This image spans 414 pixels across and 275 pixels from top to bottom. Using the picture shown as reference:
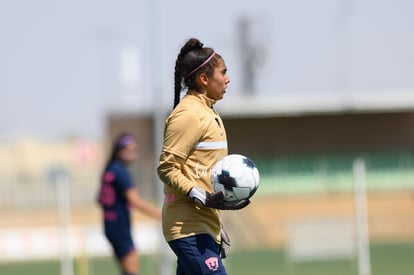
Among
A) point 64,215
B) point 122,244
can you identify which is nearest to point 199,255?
point 122,244

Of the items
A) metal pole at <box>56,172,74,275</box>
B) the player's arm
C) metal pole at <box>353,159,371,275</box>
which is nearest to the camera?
the player's arm

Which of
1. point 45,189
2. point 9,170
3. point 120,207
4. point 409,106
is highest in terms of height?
point 120,207

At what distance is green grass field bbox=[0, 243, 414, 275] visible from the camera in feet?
65.0

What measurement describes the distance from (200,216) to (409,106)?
37.8 m

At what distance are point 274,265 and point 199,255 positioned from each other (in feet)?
50.4

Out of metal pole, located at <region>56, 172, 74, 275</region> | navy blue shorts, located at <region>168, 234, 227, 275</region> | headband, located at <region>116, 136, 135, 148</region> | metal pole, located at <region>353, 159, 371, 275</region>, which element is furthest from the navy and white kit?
metal pole, located at <region>353, 159, 371, 275</region>

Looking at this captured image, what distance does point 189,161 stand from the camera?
22.8 ft

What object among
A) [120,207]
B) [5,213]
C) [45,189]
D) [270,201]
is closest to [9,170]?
[45,189]

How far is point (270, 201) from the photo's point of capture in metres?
32.3

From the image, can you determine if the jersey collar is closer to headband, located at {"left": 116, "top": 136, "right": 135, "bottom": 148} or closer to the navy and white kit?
headband, located at {"left": 116, "top": 136, "right": 135, "bottom": 148}

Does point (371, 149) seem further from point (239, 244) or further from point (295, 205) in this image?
point (239, 244)

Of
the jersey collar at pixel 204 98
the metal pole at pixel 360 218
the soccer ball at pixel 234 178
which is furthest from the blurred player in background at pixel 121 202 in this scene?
the metal pole at pixel 360 218

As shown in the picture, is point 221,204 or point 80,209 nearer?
point 221,204

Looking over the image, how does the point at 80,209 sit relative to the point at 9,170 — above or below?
above
